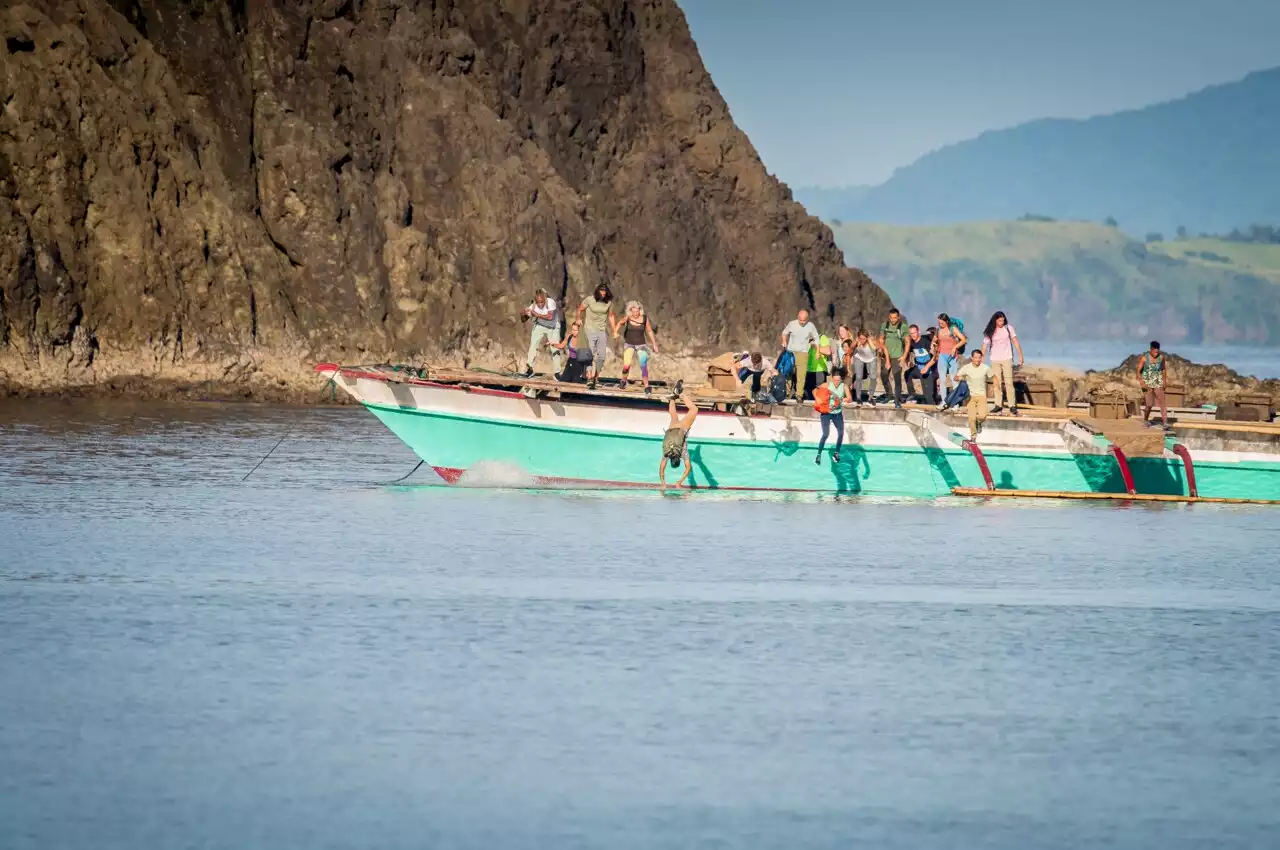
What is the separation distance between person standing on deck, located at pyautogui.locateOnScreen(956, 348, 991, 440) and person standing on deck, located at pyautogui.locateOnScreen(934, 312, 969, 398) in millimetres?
433

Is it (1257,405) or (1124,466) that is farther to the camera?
(1257,405)

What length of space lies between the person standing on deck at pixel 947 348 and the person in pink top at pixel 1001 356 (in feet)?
1.54

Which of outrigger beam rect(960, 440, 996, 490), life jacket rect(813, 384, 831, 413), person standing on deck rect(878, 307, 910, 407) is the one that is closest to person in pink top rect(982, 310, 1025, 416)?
outrigger beam rect(960, 440, 996, 490)

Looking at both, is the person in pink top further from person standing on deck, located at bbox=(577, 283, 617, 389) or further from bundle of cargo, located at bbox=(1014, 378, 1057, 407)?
person standing on deck, located at bbox=(577, 283, 617, 389)

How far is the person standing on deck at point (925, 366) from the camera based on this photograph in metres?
33.1

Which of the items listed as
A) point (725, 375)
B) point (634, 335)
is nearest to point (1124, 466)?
point (725, 375)

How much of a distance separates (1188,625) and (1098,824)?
8.87 m

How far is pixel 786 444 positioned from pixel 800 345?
2.03m

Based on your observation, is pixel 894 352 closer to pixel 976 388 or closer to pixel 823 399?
pixel 976 388

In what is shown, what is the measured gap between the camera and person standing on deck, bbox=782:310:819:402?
106ft

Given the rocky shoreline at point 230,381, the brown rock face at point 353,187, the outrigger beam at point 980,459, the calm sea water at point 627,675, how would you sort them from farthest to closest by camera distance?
the brown rock face at point 353,187, the rocky shoreline at point 230,381, the outrigger beam at point 980,459, the calm sea water at point 627,675

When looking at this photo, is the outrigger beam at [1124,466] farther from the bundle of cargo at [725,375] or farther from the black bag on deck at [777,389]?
the bundle of cargo at [725,375]

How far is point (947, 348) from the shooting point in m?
31.8

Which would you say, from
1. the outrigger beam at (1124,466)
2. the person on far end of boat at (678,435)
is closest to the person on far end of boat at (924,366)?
the outrigger beam at (1124,466)
